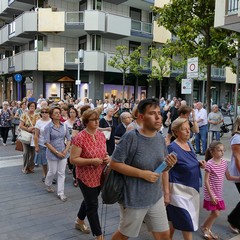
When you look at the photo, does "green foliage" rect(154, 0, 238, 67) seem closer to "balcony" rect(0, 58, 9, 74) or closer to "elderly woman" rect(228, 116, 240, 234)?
"elderly woman" rect(228, 116, 240, 234)

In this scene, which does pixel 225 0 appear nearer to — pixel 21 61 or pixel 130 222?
pixel 130 222

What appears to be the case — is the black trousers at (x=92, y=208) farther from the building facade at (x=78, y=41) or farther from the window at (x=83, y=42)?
the window at (x=83, y=42)

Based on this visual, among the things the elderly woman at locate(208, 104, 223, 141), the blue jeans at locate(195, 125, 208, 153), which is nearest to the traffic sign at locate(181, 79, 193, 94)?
the blue jeans at locate(195, 125, 208, 153)

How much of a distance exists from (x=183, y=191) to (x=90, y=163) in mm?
1133

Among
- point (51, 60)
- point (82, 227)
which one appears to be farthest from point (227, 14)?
point (51, 60)

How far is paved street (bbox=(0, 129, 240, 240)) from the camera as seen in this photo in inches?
173

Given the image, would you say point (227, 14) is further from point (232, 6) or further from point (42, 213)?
point (42, 213)

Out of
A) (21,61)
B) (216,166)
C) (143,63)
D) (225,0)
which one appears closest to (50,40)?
(21,61)

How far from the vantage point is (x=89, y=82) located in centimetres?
2681

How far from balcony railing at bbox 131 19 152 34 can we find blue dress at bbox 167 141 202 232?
26.1 meters

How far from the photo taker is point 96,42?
26500 millimetres

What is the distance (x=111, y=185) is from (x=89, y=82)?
79.4 feet

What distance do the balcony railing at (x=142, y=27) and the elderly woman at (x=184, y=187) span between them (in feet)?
85.2

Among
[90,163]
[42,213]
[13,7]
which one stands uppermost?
[13,7]
